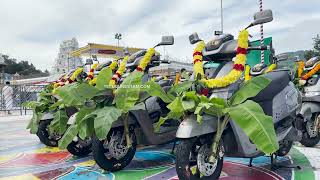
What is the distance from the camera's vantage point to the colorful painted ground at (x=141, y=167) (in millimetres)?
3596

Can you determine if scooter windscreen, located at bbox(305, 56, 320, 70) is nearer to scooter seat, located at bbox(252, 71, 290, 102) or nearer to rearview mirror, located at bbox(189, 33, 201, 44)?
scooter seat, located at bbox(252, 71, 290, 102)

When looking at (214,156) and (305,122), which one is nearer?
(214,156)

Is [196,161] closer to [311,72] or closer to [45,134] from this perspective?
[311,72]

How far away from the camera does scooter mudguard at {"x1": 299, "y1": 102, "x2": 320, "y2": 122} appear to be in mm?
4719

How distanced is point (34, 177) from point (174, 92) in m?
1.85

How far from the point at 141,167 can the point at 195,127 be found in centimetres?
151

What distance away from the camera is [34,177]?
3.78 m

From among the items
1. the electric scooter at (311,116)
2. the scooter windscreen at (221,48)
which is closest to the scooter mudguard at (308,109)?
the electric scooter at (311,116)

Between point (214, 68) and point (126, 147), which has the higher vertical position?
point (214, 68)

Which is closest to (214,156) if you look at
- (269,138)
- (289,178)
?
(269,138)

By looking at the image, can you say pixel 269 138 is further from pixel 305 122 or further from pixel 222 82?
pixel 305 122

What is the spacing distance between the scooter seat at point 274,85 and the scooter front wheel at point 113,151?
59.1 inches

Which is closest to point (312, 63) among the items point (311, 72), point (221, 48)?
point (311, 72)

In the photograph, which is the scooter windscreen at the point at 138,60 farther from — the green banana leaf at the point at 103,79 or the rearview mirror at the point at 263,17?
the rearview mirror at the point at 263,17
